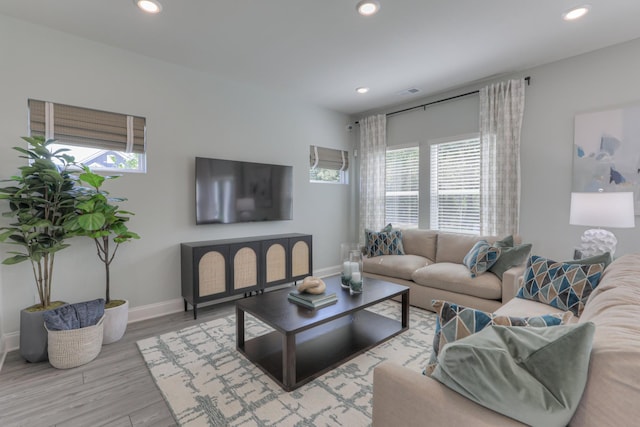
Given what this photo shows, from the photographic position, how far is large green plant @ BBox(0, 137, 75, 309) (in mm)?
2230

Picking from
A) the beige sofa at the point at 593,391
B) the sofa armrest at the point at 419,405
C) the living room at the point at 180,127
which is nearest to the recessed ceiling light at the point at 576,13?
the living room at the point at 180,127

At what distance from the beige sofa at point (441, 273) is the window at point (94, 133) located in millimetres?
3046

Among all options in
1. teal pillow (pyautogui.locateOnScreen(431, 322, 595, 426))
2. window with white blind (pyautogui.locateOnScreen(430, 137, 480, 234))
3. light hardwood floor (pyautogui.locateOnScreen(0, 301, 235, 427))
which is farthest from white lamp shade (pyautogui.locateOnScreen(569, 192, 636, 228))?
light hardwood floor (pyautogui.locateOnScreen(0, 301, 235, 427))

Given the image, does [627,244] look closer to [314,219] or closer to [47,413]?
[314,219]

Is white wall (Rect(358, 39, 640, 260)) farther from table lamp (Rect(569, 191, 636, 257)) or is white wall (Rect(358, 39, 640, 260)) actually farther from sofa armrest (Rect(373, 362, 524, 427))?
sofa armrest (Rect(373, 362, 524, 427))

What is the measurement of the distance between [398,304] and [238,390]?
7.15 feet

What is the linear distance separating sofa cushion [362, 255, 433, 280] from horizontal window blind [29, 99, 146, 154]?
2.99 metres

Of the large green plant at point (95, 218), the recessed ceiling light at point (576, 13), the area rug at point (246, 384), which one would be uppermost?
the recessed ceiling light at point (576, 13)

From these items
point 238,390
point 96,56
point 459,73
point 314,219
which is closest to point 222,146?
point 96,56

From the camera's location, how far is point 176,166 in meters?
3.36

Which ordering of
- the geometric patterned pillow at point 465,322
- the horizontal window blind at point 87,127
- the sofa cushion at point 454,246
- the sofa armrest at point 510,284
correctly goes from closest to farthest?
the geometric patterned pillow at point 465,322
the horizontal window blind at point 87,127
the sofa armrest at point 510,284
the sofa cushion at point 454,246

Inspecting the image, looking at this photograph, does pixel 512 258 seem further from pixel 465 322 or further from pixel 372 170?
pixel 372 170

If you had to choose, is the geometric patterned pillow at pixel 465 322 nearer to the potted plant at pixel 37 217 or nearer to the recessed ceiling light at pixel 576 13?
the recessed ceiling light at pixel 576 13

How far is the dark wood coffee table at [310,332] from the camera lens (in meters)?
1.95
